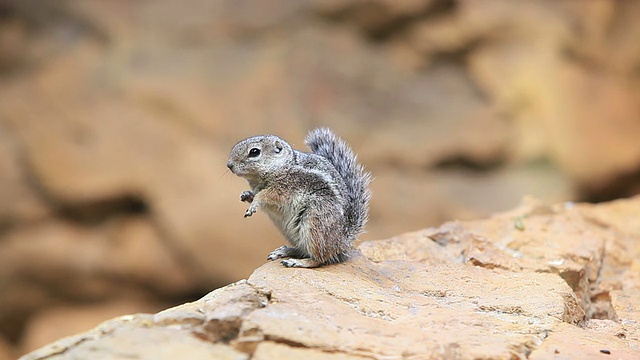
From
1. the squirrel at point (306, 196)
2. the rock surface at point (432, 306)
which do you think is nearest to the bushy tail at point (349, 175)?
the squirrel at point (306, 196)

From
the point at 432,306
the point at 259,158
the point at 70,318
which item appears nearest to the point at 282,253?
the point at 259,158

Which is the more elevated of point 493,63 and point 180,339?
point 493,63

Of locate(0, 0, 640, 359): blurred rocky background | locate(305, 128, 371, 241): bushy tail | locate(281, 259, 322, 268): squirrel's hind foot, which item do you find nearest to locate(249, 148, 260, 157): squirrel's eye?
locate(305, 128, 371, 241): bushy tail

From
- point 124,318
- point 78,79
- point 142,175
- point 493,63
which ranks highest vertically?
point 78,79

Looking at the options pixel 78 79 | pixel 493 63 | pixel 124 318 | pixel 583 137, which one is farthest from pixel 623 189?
pixel 124 318

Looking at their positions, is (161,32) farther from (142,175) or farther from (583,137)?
(583,137)

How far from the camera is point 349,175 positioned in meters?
4.86

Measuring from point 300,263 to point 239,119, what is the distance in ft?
18.5

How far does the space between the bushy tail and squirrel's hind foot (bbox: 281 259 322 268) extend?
30 cm

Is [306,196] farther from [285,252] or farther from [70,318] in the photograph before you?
[70,318]

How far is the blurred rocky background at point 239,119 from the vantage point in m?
9.72

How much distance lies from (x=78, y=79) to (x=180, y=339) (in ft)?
25.1

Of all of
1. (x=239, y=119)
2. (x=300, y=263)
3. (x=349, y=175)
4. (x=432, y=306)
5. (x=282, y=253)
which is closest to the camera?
(x=432, y=306)

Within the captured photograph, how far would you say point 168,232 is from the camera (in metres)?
9.63
